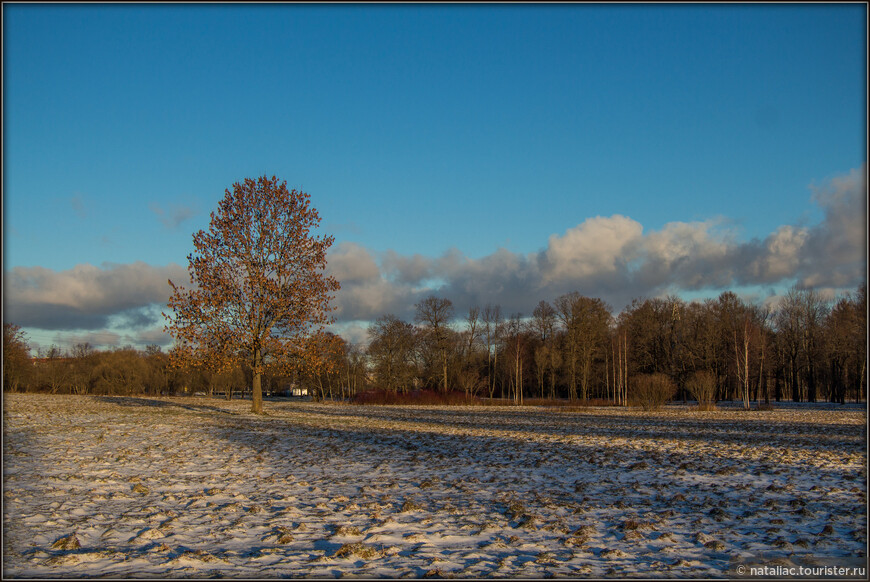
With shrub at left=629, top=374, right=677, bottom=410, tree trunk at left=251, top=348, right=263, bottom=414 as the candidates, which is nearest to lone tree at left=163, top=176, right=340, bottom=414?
tree trunk at left=251, top=348, right=263, bottom=414

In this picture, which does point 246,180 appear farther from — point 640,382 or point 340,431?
point 640,382

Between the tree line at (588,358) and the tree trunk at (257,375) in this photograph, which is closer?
the tree trunk at (257,375)

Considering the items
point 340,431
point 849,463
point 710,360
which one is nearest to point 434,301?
point 710,360

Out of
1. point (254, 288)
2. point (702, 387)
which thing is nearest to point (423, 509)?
point (254, 288)

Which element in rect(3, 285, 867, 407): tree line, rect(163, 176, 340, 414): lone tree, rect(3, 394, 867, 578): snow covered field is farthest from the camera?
rect(3, 285, 867, 407): tree line

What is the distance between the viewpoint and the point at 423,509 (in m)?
7.56

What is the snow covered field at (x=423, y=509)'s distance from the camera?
5.40m

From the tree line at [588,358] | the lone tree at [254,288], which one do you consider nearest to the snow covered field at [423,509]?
the lone tree at [254,288]

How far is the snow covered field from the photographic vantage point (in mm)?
5402

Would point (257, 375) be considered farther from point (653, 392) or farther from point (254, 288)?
point (653, 392)

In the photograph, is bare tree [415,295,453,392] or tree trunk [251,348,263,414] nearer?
tree trunk [251,348,263,414]

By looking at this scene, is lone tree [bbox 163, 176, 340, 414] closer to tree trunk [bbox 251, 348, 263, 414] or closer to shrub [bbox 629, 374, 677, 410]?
tree trunk [bbox 251, 348, 263, 414]

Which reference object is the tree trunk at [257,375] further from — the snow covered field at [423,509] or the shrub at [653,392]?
the shrub at [653,392]

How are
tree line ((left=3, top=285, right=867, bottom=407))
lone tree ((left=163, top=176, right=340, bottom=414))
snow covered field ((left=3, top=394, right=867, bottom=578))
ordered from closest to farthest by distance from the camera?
snow covered field ((left=3, top=394, right=867, bottom=578)) < lone tree ((left=163, top=176, right=340, bottom=414)) < tree line ((left=3, top=285, right=867, bottom=407))
